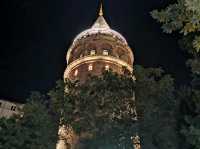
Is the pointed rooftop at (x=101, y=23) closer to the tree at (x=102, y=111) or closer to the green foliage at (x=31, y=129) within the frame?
the tree at (x=102, y=111)

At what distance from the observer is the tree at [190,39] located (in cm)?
964

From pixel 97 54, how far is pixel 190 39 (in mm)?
27115

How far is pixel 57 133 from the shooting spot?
22719 mm

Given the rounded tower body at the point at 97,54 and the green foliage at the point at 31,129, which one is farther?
the rounded tower body at the point at 97,54

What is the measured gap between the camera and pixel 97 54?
125ft

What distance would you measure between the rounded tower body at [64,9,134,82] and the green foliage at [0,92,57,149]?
1393 cm

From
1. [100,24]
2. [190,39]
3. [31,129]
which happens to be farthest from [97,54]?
[190,39]

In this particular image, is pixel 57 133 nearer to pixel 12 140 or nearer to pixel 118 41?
pixel 12 140

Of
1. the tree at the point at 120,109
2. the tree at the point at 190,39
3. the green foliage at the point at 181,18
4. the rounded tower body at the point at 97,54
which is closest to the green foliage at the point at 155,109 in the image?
the tree at the point at 120,109

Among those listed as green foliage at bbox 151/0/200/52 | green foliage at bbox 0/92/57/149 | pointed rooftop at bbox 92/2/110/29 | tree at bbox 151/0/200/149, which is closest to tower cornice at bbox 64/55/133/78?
pointed rooftop at bbox 92/2/110/29

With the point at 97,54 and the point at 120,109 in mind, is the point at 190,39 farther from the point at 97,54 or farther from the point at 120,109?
the point at 97,54

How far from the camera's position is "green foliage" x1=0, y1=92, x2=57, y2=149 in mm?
18906

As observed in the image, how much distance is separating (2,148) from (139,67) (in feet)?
35.8

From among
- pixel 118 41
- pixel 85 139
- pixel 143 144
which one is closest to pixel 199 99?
pixel 143 144
